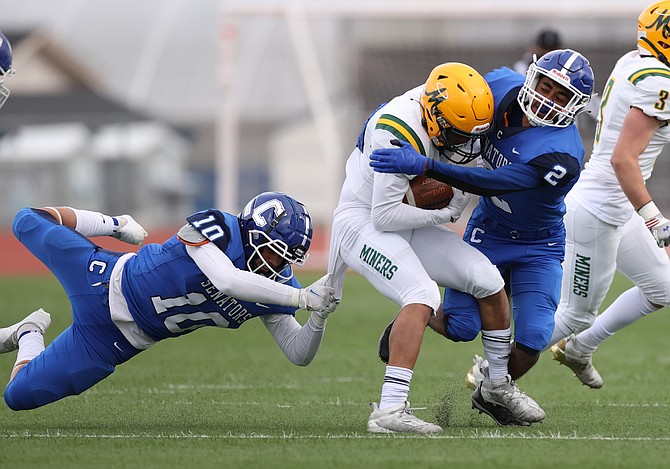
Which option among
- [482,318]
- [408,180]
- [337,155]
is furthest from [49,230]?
[337,155]

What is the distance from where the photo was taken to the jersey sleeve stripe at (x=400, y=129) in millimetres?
5594

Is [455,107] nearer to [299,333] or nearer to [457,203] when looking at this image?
[457,203]

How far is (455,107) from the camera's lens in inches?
215

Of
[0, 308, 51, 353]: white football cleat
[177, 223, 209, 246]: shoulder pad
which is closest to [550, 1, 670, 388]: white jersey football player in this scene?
[177, 223, 209, 246]: shoulder pad

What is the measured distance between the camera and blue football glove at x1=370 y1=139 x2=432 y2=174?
17.7 ft

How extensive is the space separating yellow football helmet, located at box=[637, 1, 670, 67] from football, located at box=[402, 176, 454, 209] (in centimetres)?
147

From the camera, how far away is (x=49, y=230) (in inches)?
236

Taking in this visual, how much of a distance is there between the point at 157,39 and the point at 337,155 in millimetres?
19699

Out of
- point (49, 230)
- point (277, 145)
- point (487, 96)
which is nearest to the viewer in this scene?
point (487, 96)

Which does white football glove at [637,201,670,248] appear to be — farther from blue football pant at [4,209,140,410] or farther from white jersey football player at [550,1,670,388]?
blue football pant at [4,209,140,410]

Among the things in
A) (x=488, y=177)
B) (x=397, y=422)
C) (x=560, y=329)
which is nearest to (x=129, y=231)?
(x=397, y=422)

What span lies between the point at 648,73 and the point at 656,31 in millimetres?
250

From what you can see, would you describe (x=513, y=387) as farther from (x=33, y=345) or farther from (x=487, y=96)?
(x=33, y=345)

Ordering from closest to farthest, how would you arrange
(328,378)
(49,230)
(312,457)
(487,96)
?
1. (312,457)
2. (487,96)
3. (49,230)
4. (328,378)
